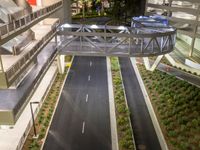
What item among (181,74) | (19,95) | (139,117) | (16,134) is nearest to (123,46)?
(181,74)

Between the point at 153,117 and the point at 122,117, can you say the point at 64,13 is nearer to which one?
the point at 122,117

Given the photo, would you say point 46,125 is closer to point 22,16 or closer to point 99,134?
point 99,134

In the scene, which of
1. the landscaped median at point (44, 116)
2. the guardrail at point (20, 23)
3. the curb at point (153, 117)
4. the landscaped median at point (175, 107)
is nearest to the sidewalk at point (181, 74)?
the landscaped median at point (175, 107)

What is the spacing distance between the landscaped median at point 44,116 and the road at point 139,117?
9445 millimetres

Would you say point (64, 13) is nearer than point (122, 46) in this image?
No

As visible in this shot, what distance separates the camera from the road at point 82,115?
23.2 m

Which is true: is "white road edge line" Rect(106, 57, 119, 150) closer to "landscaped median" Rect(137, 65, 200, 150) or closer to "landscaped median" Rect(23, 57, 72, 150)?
"landscaped median" Rect(137, 65, 200, 150)

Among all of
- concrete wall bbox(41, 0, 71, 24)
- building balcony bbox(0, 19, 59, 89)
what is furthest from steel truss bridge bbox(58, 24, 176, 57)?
concrete wall bbox(41, 0, 71, 24)

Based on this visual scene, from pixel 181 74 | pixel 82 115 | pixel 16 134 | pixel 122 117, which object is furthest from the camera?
pixel 181 74

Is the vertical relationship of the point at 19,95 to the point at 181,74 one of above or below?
above

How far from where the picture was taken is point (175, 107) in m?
28.7

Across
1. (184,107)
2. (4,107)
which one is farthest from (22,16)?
(184,107)

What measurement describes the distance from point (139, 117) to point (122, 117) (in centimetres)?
219

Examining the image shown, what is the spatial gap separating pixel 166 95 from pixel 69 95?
13.0 m
